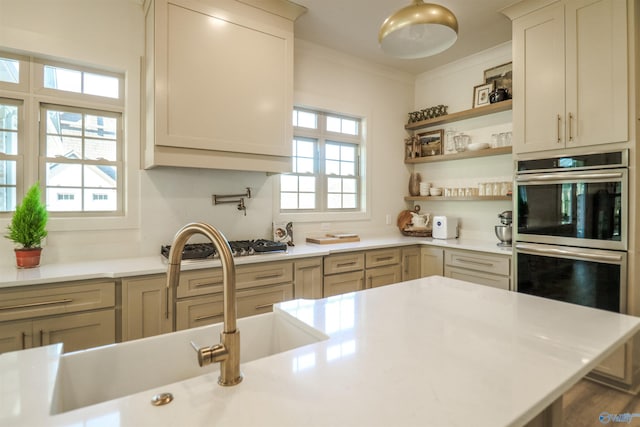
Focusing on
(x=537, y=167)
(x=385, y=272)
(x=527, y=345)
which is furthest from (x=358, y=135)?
(x=527, y=345)

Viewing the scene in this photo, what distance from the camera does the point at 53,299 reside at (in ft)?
6.12

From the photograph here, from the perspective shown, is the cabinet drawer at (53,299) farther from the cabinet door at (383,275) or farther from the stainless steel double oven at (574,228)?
the stainless steel double oven at (574,228)

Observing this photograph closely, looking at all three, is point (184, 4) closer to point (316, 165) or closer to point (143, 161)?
point (143, 161)

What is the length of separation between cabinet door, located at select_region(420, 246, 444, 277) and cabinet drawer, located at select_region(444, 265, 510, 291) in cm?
8

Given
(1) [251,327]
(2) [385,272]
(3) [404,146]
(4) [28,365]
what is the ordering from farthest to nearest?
(3) [404,146] < (2) [385,272] < (1) [251,327] < (4) [28,365]

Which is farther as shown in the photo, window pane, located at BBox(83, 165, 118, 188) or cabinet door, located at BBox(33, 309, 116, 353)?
window pane, located at BBox(83, 165, 118, 188)

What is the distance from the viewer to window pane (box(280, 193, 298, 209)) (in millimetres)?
3441

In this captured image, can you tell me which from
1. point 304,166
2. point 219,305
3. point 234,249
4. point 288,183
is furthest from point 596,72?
point 219,305

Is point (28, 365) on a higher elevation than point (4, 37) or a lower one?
lower

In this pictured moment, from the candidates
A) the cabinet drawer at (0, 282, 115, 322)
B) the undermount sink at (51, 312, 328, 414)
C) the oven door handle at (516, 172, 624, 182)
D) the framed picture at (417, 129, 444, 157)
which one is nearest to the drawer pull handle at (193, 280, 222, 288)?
the cabinet drawer at (0, 282, 115, 322)

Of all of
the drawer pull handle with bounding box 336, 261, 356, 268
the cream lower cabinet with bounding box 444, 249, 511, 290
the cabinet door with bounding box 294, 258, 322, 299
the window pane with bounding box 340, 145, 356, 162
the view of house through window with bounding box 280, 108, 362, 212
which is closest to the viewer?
the cabinet door with bounding box 294, 258, 322, 299

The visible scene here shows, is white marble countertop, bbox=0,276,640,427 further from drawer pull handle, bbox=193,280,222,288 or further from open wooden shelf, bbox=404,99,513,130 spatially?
open wooden shelf, bbox=404,99,513,130

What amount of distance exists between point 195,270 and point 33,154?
137 cm

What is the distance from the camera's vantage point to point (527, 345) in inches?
38.4
